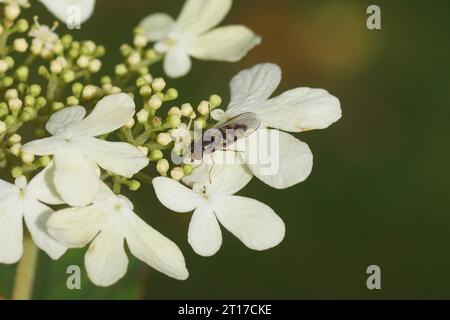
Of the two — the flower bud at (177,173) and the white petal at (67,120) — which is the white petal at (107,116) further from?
the flower bud at (177,173)

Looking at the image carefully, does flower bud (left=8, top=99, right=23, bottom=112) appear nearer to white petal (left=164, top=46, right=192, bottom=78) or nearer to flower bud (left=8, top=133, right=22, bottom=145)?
flower bud (left=8, top=133, right=22, bottom=145)

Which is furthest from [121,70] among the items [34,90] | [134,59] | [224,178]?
[224,178]

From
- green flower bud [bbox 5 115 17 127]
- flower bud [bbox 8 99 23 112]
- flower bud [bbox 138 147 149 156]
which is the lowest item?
flower bud [bbox 138 147 149 156]

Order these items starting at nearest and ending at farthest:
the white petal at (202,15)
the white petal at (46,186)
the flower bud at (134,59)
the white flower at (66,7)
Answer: the white petal at (46,186) → the flower bud at (134,59) → the white flower at (66,7) → the white petal at (202,15)

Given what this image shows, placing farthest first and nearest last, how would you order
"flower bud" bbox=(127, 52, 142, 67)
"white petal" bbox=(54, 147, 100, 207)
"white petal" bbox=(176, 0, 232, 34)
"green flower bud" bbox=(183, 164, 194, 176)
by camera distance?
"white petal" bbox=(176, 0, 232, 34), "flower bud" bbox=(127, 52, 142, 67), "green flower bud" bbox=(183, 164, 194, 176), "white petal" bbox=(54, 147, 100, 207)

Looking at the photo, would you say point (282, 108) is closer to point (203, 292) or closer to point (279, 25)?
point (203, 292)

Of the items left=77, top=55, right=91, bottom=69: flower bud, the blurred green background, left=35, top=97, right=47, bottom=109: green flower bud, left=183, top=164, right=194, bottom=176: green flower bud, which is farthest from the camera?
the blurred green background

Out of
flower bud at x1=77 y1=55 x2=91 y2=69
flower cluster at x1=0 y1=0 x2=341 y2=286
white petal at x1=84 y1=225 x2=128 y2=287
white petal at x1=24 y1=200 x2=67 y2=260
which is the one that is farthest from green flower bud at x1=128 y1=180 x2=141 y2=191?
flower bud at x1=77 y1=55 x2=91 y2=69

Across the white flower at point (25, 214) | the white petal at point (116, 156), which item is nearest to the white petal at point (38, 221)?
the white flower at point (25, 214)

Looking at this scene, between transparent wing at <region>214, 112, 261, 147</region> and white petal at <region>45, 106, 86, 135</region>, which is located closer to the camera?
white petal at <region>45, 106, 86, 135</region>
